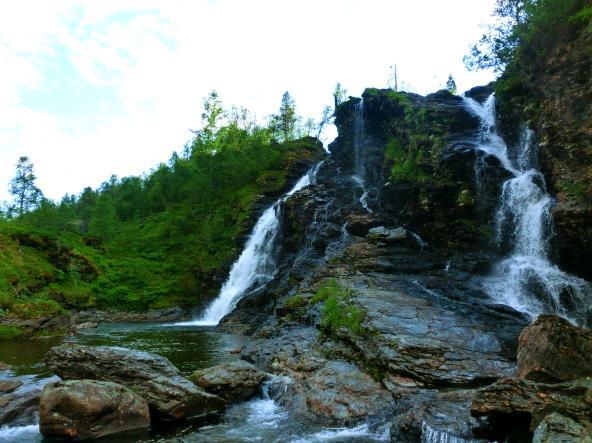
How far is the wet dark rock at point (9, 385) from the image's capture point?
1053 centimetres

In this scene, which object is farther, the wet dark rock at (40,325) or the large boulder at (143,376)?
the wet dark rock at (40,325)

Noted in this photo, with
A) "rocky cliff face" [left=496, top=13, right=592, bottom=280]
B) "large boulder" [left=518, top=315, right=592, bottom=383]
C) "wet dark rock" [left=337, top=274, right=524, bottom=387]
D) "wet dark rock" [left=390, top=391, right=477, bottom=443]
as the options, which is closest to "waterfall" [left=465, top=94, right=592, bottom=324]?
"rocky cliff face" [left=496, top=13, right=592, bottom=280]

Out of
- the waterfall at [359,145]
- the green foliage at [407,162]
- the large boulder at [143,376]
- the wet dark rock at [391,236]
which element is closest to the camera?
the large boulder at [143,376]

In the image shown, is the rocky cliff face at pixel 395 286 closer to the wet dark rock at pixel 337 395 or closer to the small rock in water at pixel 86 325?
the wet dark rock at pixel 337 395

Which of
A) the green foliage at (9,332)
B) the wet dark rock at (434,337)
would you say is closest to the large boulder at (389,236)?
the wet dark rock at (434,337)

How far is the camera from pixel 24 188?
65062mm

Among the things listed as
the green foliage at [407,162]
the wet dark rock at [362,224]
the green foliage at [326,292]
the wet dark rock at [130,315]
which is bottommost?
the wet dark rock at [130,315]

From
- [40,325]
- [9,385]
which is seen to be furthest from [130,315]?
[9,385]

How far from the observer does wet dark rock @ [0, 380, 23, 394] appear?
415 inches

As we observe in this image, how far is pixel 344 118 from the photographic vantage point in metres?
44.2

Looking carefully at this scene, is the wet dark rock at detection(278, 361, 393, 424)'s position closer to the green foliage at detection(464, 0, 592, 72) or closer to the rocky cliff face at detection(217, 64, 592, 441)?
the rocky cliff face at detection(217, 64, 592, 441)

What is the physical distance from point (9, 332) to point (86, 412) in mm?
15917

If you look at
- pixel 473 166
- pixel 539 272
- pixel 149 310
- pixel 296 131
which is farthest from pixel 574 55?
pixel 296 131

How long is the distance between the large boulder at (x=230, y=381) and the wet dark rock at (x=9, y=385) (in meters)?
4.69
